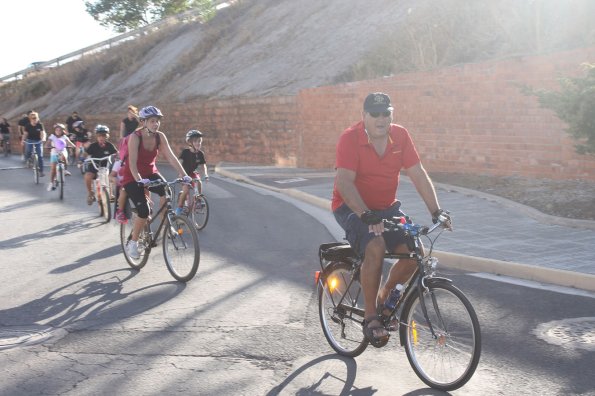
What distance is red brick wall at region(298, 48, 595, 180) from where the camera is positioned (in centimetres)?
1541

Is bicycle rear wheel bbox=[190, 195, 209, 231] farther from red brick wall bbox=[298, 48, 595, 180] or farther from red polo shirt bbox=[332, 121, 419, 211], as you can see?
red polo shirt bbox=[332, 121, 419, 211]

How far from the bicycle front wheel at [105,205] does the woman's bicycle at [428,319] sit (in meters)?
9.03

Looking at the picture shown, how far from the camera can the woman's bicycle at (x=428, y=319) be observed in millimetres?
5039

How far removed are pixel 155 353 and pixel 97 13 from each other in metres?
62.4

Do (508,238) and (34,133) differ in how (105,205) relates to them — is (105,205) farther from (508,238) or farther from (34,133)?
(34,133)

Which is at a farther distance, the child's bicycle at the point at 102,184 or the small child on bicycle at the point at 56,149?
the small child on bicycle at the point at 56,149

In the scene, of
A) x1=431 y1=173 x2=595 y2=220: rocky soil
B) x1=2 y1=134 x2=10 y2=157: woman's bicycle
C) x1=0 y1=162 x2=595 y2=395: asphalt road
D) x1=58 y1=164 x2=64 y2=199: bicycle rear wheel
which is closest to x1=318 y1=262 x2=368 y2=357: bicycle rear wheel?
x1=0 y1=162 x2=595 y2=395: asphalt road

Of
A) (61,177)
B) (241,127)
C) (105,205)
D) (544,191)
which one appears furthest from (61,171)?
(241,127)

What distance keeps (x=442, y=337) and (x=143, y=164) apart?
5.43 m

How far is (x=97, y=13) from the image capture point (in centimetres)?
6450

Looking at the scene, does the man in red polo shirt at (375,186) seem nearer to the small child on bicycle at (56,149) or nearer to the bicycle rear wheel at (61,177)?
the bicycle rear wheel at (61,177)

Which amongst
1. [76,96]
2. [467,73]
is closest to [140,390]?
[467,73]

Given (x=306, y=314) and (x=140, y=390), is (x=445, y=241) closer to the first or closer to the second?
(x=306, y=314)

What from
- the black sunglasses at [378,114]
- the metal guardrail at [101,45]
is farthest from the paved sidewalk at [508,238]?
the metal guardrail at [101,45]
